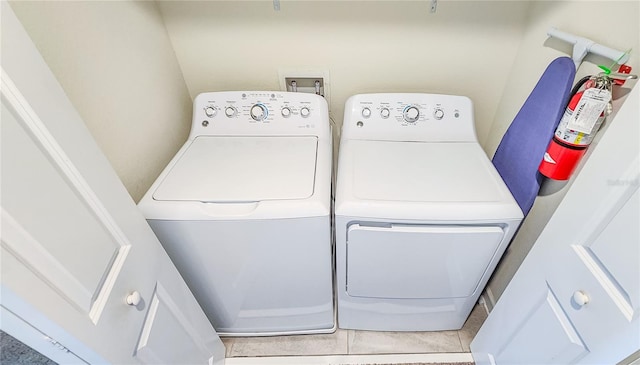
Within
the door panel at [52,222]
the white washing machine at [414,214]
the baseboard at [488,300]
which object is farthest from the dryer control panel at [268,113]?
the baseboard at [488,300]

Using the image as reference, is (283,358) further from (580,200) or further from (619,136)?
(619,136)

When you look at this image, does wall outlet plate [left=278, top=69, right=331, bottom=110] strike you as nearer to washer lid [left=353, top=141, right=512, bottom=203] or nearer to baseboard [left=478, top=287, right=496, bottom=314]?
washer lid [left=353, top=141, right=512, bottom=203]

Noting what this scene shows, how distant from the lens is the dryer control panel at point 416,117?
4.55ft

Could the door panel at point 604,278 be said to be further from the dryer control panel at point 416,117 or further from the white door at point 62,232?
the white door at point 62,232

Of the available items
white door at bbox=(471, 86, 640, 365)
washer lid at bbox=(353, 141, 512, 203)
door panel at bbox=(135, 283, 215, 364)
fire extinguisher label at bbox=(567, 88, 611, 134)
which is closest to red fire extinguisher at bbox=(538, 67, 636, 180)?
fire extinguisher label at bbox=(567, 88, 611, 134)

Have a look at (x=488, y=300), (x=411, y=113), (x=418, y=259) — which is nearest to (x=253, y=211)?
(x=418, y=259)

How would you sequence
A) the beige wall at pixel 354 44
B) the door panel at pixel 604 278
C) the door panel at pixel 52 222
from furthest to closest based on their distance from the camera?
the beige wall at pixel 354 44 < the door panel at pixel 604 278 < the door panel at pixel 52 222

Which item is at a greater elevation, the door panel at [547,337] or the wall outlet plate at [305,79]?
the wall outlet plate at [305,79]

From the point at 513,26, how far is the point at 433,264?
111 cm

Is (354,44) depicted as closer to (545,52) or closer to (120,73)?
(545,52)

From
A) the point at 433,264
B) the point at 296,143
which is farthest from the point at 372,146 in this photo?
the point at 433,264

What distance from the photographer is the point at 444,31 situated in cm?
139

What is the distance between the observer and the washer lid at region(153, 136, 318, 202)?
3.50 feet

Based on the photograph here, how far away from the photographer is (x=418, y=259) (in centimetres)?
116
